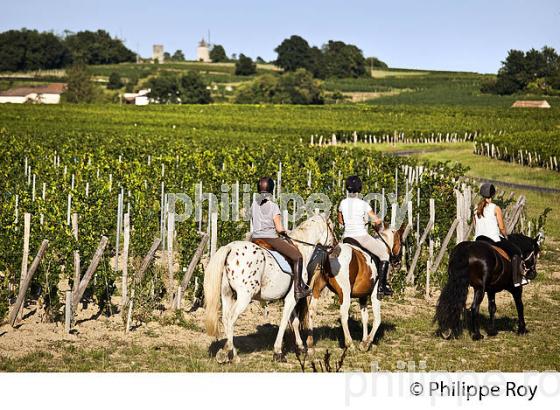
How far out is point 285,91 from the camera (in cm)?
12838

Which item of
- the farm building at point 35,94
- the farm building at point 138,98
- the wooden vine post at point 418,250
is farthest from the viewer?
the farm building at point 138,98

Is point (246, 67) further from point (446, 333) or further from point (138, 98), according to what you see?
point (446, 333)

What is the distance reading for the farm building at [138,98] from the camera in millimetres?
134800

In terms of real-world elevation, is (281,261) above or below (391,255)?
above

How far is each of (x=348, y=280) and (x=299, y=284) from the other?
100 centimetres

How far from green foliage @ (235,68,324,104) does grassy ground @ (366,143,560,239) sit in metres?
49.0

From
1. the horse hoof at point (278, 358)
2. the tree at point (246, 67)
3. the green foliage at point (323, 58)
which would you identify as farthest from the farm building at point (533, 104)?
the horse hoof at point (278, 358)

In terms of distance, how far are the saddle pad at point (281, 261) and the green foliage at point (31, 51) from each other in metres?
166

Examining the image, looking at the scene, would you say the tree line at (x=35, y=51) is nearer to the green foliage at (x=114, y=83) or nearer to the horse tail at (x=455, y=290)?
the green foliage at (x=114, y=83)

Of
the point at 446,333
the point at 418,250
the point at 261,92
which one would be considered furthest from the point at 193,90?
the point at 446,333
